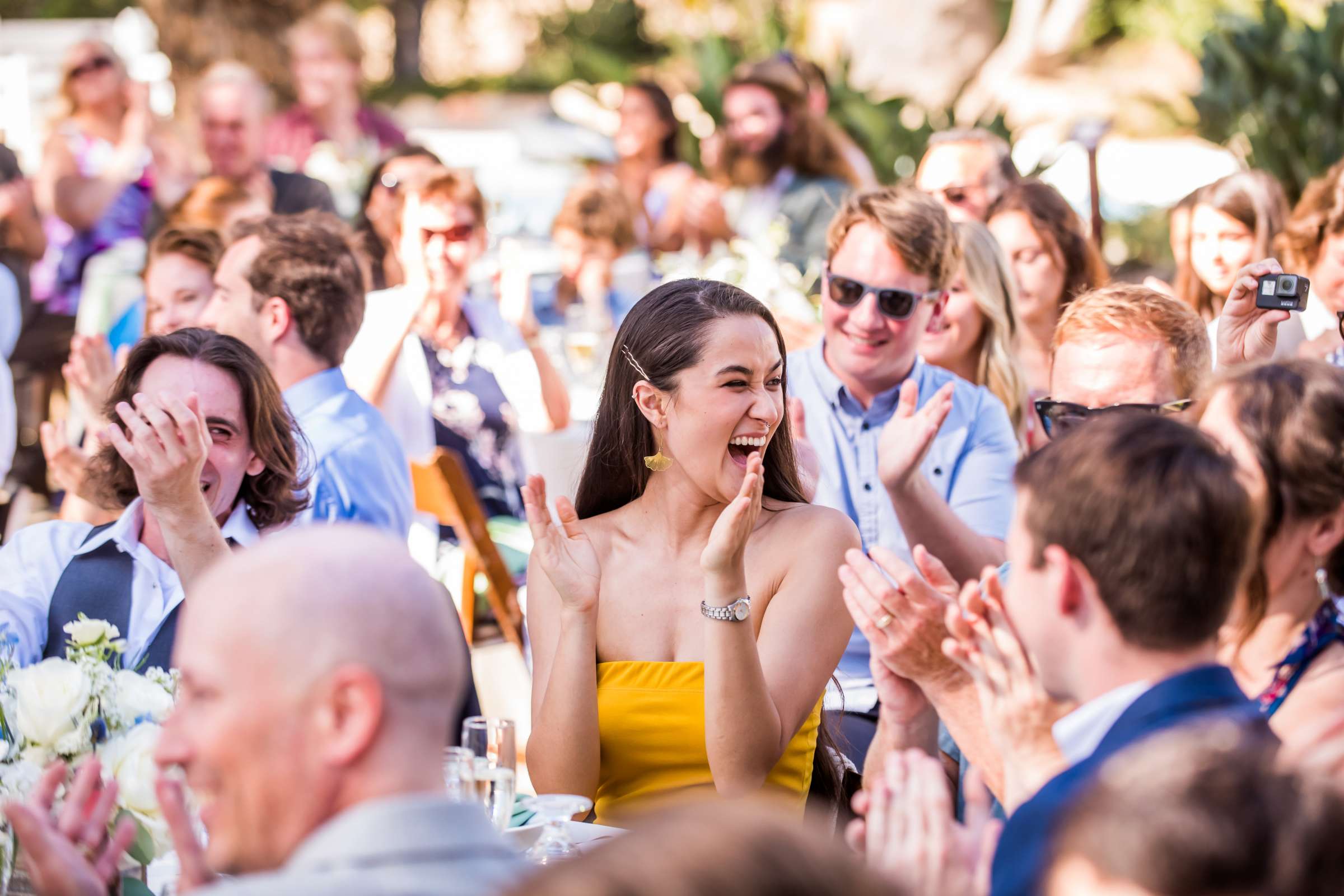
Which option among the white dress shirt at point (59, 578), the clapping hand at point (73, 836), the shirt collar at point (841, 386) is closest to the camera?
the clapping hand at point (73, 836)

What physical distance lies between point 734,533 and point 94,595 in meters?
1.40

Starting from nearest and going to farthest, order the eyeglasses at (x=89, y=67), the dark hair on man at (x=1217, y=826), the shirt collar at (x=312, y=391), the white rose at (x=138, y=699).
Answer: the dark hair on man at (x=1217, y=826) < the white rose at (x=138, y=699) < the shirt collar at (x=312, y=391) < the eyeglasses at (x=89, y=67)

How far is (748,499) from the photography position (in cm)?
256

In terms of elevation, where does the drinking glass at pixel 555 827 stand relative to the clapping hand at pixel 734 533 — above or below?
below

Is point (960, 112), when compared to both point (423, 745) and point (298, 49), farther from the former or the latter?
point (423, 745)

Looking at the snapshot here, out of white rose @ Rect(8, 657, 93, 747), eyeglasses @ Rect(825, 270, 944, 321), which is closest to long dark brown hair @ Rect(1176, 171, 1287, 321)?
eyeglasses @ Rect(825, 270, 944, 321)

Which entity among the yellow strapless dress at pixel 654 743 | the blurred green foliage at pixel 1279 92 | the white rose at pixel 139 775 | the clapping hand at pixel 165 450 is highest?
the blurred green foliage at pixel 1279 92

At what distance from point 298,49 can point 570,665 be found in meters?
6.69

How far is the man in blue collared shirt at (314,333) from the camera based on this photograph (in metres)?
3.93

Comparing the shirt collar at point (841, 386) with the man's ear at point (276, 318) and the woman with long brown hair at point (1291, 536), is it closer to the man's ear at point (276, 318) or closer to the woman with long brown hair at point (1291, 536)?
the man's ear at point (276, 318)

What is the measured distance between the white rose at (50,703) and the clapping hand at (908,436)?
6.10ft

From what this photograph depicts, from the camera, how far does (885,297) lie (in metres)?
4.02

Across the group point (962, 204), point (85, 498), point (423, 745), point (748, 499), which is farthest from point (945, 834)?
point (962, 204)

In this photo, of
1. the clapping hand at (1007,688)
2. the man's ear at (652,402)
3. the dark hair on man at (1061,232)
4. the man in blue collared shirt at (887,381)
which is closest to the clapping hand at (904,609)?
the clapping hand at (1007,688)
